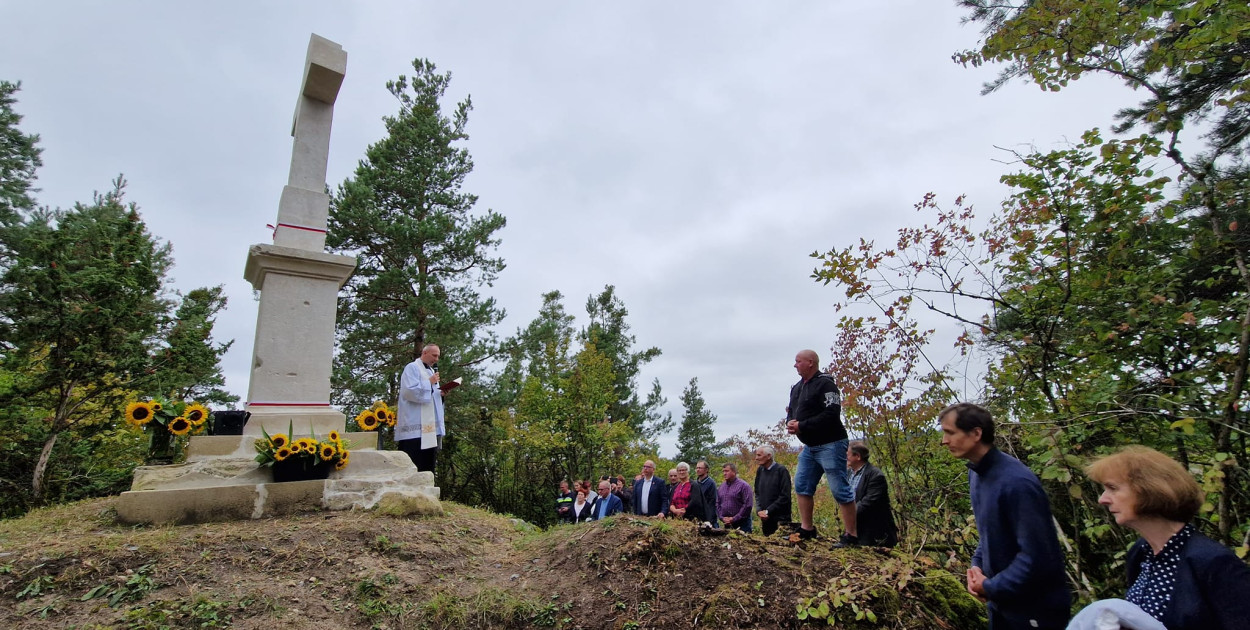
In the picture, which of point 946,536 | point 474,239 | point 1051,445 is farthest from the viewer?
point 474,239

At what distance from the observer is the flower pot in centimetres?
497

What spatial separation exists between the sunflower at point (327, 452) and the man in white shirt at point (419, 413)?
3.64 ft

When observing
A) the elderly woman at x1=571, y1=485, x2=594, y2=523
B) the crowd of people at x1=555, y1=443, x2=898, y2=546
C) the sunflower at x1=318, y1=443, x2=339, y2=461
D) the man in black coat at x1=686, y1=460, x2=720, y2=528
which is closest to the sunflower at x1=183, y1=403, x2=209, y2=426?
the sunflower at x1=318, y1=443, x2=339, y2=461

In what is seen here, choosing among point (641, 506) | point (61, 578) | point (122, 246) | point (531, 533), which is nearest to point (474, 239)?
point (122, 246)

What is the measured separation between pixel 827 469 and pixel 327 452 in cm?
421

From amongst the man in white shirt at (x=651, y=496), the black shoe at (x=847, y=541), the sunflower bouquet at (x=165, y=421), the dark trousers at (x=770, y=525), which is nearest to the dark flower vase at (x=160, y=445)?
the sunflower bouquet at (x=165, y=421)

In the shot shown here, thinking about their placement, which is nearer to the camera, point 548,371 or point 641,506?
point 641,506

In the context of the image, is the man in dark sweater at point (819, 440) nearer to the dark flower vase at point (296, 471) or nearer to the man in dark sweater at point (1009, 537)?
the man in dark sweater at point (1009, 537)

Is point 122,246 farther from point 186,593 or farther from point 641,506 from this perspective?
point 641,506

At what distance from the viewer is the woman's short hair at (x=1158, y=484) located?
1.80 metres

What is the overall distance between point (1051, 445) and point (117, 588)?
16.9ft

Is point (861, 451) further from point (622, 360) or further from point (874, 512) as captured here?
point (622, 360)

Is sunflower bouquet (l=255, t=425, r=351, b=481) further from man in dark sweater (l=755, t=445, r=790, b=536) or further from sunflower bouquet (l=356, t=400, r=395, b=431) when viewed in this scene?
man in dark sweater (l=755, t=445, r=790, b=536)

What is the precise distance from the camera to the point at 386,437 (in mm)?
12367
